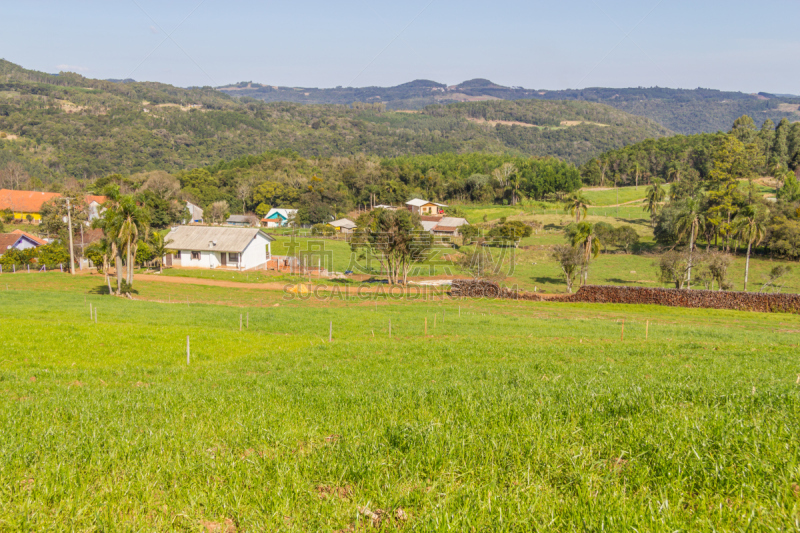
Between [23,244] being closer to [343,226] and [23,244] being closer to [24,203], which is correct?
[24,203]

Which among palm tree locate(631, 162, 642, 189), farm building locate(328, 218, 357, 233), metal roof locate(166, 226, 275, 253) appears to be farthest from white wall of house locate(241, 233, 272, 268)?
palm tree locate(631, 162, 642, 189)

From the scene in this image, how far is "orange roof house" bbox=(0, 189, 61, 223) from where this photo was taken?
331 feet

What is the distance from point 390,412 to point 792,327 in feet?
117

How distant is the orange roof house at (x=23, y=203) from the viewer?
101m

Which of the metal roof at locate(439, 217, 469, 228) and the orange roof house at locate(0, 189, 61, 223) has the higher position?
the orange roof house at locate(0, 189, 61, 223)

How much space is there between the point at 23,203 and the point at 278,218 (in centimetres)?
5434

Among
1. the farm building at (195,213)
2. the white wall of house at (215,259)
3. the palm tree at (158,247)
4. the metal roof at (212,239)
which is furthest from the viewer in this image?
the farm building at (195,213)

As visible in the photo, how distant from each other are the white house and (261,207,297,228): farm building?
49.2 meters

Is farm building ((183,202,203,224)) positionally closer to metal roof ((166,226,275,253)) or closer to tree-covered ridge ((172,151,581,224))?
tree-covered ridge ((172,151,581,224))

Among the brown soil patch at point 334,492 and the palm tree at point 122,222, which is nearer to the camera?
the brown soil patch at point 334,492

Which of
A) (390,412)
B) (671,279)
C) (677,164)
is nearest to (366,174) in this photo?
(677,164)

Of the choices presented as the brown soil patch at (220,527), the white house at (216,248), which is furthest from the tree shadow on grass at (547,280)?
the brown soil patch at (220,527)

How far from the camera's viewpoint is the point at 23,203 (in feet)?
334

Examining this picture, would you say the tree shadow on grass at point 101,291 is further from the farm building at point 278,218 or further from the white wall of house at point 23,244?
the farm building at point 278,218
